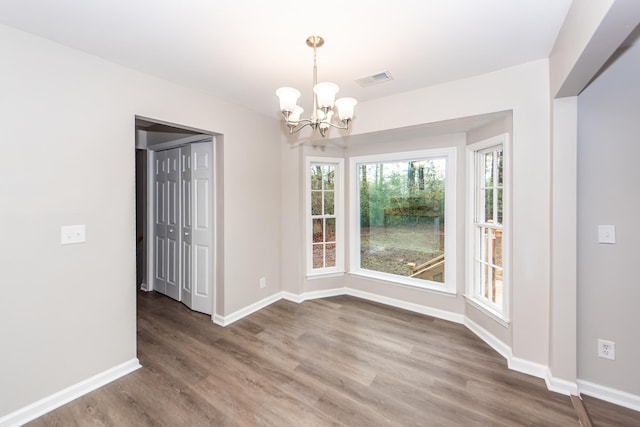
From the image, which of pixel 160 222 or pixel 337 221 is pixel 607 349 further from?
pixel 160 222

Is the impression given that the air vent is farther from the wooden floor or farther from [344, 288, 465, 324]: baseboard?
[344, 288, 465, 324]: baseboard

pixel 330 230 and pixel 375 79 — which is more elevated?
pixel 375 79

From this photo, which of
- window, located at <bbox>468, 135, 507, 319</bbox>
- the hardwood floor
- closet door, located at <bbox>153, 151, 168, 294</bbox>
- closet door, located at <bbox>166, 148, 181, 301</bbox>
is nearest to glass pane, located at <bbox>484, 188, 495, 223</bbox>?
window, located at <bbox>468, 135, 507, 319</bbox>

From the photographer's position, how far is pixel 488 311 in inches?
106

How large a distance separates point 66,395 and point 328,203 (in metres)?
3.23

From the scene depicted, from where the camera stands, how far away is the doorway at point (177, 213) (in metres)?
3.30

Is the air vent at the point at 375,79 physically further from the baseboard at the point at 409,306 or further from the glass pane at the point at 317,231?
the baseboard at the point at 409,306

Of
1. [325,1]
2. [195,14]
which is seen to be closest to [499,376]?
[325,1]

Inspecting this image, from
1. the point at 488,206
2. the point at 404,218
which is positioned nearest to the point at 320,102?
the point at 488,206

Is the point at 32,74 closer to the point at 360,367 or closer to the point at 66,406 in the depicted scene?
the point at 66,406

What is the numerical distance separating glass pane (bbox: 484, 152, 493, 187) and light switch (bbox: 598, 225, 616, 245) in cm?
96

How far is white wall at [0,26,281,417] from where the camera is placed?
174cm

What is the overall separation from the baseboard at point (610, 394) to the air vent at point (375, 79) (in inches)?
115

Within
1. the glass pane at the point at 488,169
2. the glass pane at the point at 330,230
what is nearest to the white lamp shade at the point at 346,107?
the glass pane at the point at 488,169
